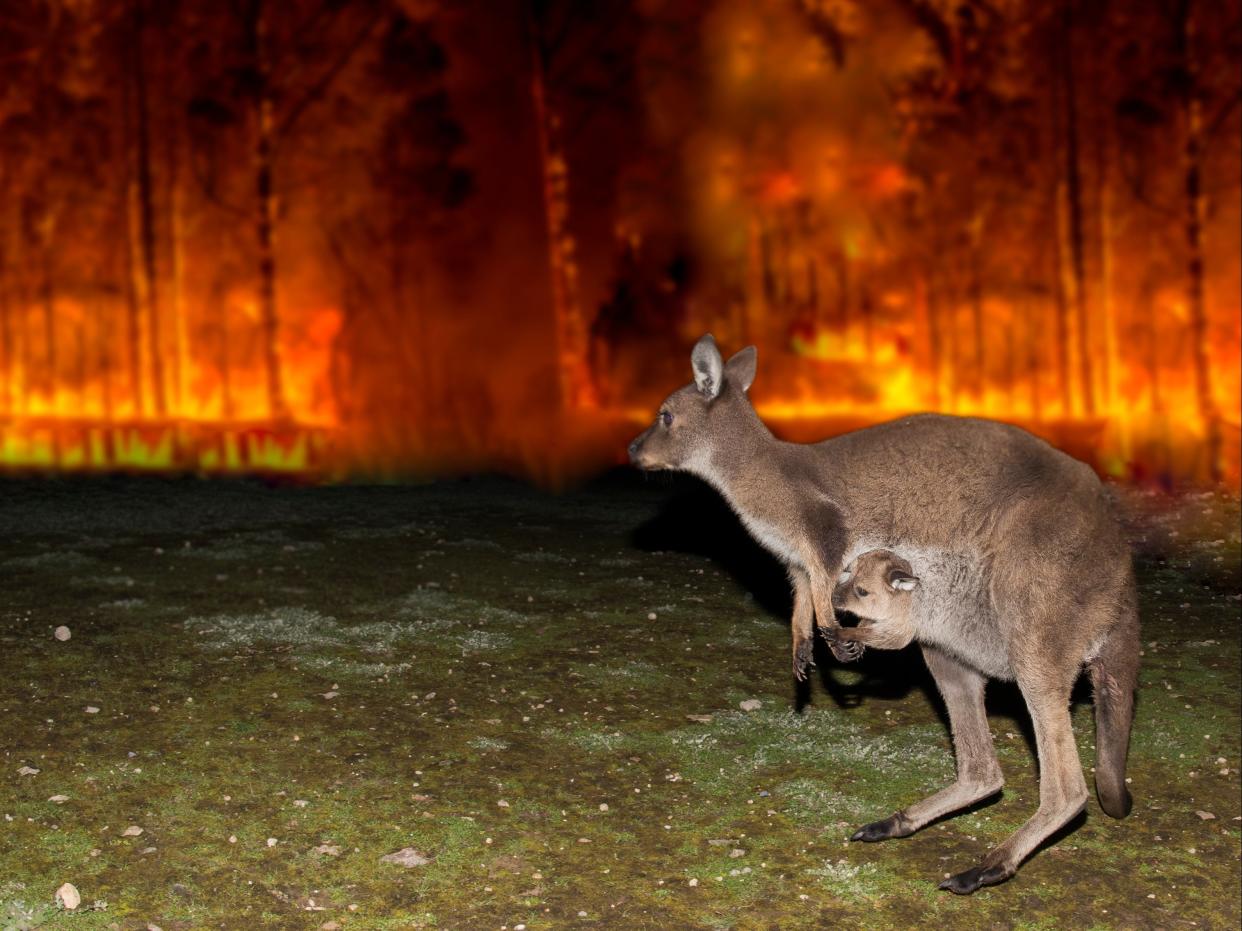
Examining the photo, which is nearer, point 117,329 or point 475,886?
point 475,886

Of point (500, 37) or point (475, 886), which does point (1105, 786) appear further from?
point (500, 37)

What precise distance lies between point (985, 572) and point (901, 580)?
10.4 inches

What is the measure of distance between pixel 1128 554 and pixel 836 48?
35.7 ft

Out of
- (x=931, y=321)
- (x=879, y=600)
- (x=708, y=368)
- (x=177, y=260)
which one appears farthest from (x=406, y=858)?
(x=177, y=260)

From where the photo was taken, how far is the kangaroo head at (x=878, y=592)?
421 cm

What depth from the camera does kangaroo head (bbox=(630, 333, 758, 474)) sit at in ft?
16.9

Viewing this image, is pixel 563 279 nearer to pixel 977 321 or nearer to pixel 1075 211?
pixel 977 321

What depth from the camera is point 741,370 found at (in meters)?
5.34

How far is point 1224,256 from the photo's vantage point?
12.7 metres

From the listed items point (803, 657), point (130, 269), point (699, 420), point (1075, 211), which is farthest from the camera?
point (130, 269)

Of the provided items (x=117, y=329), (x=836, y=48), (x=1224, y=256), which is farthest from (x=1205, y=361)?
(x=117, y=329)

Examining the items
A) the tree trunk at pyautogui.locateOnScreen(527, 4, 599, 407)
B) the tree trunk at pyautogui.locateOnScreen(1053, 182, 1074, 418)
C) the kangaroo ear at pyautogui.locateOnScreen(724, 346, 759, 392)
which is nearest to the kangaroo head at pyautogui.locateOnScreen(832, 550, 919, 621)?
the kangaroo ear at pyautogui.locateOnScreen(724, 346, 759, 392)

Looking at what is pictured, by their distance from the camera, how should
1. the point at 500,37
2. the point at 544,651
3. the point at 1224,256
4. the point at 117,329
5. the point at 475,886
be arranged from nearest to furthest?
the point at 475,886
the point at 544,651
the point at 1224,256
the point at 117,329
the point at 500,37

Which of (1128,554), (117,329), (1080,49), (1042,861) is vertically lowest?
(1042,861)
